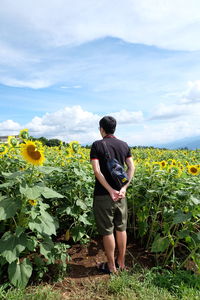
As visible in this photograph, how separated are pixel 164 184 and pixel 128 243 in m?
1.06

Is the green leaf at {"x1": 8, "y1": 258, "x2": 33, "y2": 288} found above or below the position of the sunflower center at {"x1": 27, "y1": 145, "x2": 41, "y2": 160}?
below

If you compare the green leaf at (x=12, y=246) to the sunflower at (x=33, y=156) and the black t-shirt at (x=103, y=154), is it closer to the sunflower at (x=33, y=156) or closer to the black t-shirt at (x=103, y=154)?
the sunflower at (x=33, y=156)

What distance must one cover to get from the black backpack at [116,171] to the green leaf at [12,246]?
43.8 inches

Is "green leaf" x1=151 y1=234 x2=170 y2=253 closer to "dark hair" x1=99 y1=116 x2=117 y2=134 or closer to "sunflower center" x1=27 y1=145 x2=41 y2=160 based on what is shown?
"dark hair" x1=99 y1=116 x2=117 y2=134

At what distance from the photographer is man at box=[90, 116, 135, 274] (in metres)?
3.23

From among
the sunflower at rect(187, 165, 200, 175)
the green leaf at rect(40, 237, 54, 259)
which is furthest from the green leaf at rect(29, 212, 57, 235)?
the sunflower at rect(187, 165, 200, 175)

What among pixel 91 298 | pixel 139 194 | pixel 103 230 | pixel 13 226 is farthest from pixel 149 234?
pixel 13 226

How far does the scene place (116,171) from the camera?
3217 mm

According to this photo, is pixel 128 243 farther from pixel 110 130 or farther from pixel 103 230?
pixel 110 130

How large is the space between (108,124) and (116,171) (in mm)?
547

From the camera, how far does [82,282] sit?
3.19 m

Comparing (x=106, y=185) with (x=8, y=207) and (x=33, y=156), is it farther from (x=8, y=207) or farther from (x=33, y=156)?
(x=8, y=207)

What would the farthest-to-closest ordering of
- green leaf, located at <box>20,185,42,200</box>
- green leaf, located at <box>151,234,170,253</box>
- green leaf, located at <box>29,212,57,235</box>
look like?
1. green leaf, located at <box>151,234,170,253</box>
2. green leaf, located at <box>29,212,57,235</box>
3. green leaf, located at <box>20,185,42,200</box>

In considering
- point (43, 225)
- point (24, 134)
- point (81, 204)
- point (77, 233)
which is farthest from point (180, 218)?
point (24, 134)
